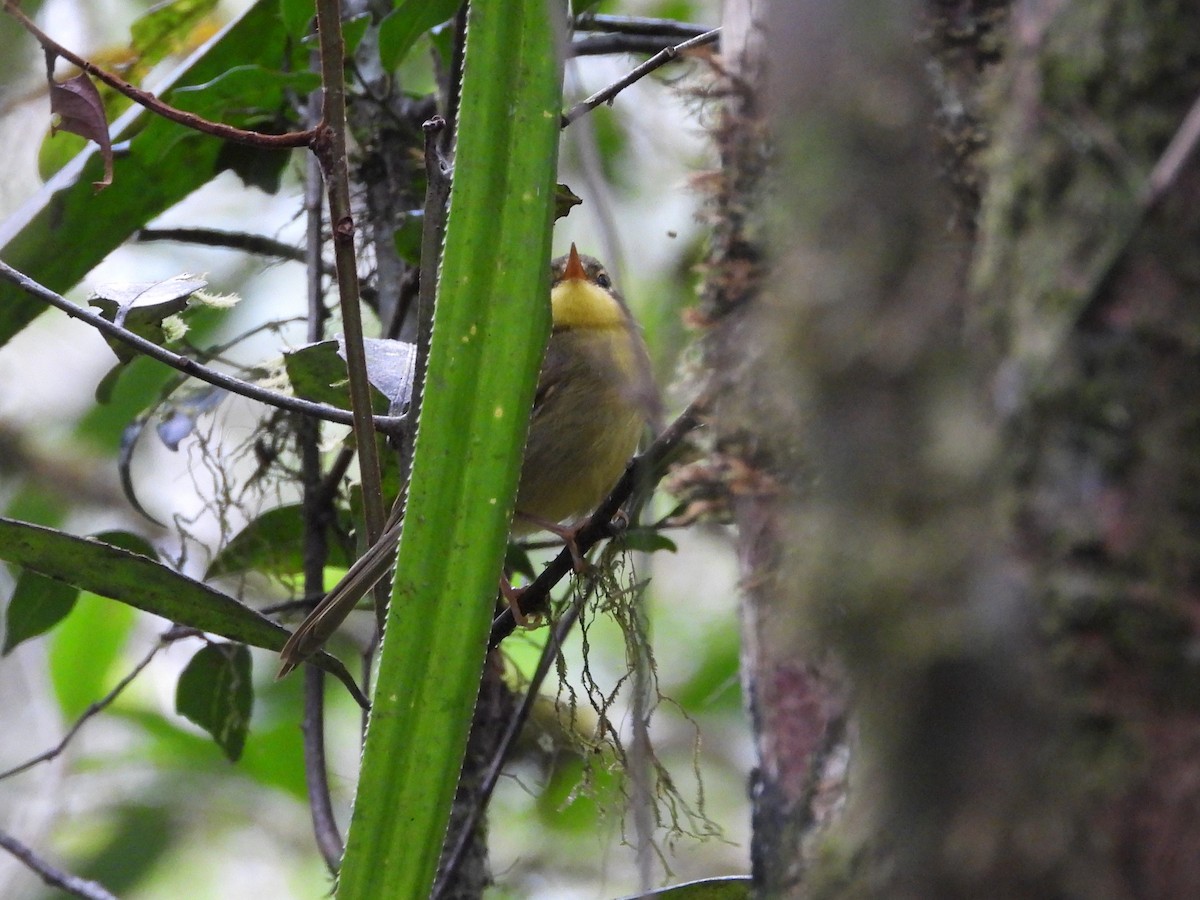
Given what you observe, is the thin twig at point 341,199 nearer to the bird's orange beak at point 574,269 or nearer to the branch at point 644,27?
the branch at point 644,27

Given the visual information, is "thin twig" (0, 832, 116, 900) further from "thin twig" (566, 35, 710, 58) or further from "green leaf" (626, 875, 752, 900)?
"thin twig" (566, 35, 710, 58)

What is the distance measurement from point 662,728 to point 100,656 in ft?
6.28

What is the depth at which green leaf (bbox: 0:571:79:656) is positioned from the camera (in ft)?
7.48

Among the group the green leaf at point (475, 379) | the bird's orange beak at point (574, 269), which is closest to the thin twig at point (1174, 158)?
the green leaf at point (475, 379)

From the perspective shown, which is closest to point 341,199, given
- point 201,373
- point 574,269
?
point 201,373

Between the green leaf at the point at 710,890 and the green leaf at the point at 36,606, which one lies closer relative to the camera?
the green leaf at the point at 710,890

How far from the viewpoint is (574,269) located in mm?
3309

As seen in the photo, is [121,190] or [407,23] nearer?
[407,23]

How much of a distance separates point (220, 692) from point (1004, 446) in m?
2.01

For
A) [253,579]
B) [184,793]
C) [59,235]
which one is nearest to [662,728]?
[253,579]

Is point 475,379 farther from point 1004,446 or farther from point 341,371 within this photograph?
point 341,371

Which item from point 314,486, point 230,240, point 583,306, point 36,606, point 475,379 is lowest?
point 475,379

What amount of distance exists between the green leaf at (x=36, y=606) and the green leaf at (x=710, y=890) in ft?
4.03

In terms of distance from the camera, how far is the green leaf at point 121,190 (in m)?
2.33
